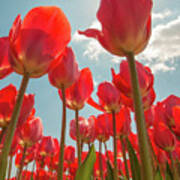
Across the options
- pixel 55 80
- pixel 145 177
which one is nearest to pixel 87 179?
pixel 55 80

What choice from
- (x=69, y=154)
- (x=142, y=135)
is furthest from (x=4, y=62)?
(x=69, y=154)

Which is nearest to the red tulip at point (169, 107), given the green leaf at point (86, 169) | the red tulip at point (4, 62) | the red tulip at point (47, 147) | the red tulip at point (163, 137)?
the red tulip at point (163, 137)

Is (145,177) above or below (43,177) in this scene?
below

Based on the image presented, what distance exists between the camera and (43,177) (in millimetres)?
2648

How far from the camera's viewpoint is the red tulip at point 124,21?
69 cm

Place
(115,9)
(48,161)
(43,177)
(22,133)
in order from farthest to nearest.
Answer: (48,161) < (43,177) < (22,133) < (115,9)

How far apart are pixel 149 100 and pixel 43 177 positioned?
1853mm

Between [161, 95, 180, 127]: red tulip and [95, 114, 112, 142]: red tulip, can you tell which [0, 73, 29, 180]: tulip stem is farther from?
[95, 114, 112, 142]: red tulip

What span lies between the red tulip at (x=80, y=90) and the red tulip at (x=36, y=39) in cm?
63

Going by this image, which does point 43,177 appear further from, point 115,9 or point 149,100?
point 115,9

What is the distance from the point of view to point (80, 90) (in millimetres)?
1405

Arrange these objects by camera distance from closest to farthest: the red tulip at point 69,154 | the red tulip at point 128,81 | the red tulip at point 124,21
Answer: the red tulip at point 124,21
the red tulip at point 128,81
the red tulip at point 69,154

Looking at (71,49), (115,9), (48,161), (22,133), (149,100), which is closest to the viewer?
(115,9)

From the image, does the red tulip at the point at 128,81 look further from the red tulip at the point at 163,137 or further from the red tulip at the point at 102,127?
the red tulip at the point at 102,127
